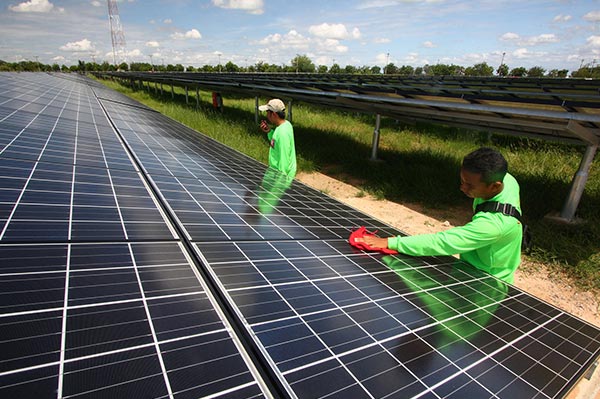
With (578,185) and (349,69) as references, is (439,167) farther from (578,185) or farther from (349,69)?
(349,69)

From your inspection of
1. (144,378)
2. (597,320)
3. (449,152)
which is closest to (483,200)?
(144,378)

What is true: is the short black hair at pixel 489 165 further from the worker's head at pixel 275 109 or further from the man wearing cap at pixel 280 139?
the worker's head at pixel 275 109

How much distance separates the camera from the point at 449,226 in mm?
7617

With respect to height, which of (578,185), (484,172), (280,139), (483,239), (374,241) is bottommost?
(578,185)

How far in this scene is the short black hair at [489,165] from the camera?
2.45 meters

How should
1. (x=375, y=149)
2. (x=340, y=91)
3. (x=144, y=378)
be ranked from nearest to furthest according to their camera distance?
(x=144, y=378), (x=340, y=91), (x=375, y=149)

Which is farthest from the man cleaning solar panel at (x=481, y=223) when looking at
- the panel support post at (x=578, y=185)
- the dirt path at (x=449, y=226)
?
the panel support post at (x=578, y=185)

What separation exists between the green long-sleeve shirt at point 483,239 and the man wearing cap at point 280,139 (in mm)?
3005

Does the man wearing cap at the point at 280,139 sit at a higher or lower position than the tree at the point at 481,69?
lower

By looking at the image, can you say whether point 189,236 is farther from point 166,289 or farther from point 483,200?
point 483,200

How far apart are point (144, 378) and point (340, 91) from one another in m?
10.4

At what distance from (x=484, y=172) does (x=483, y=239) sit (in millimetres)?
523

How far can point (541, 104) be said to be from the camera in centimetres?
577

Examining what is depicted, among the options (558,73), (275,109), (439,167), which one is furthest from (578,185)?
(558,73)
